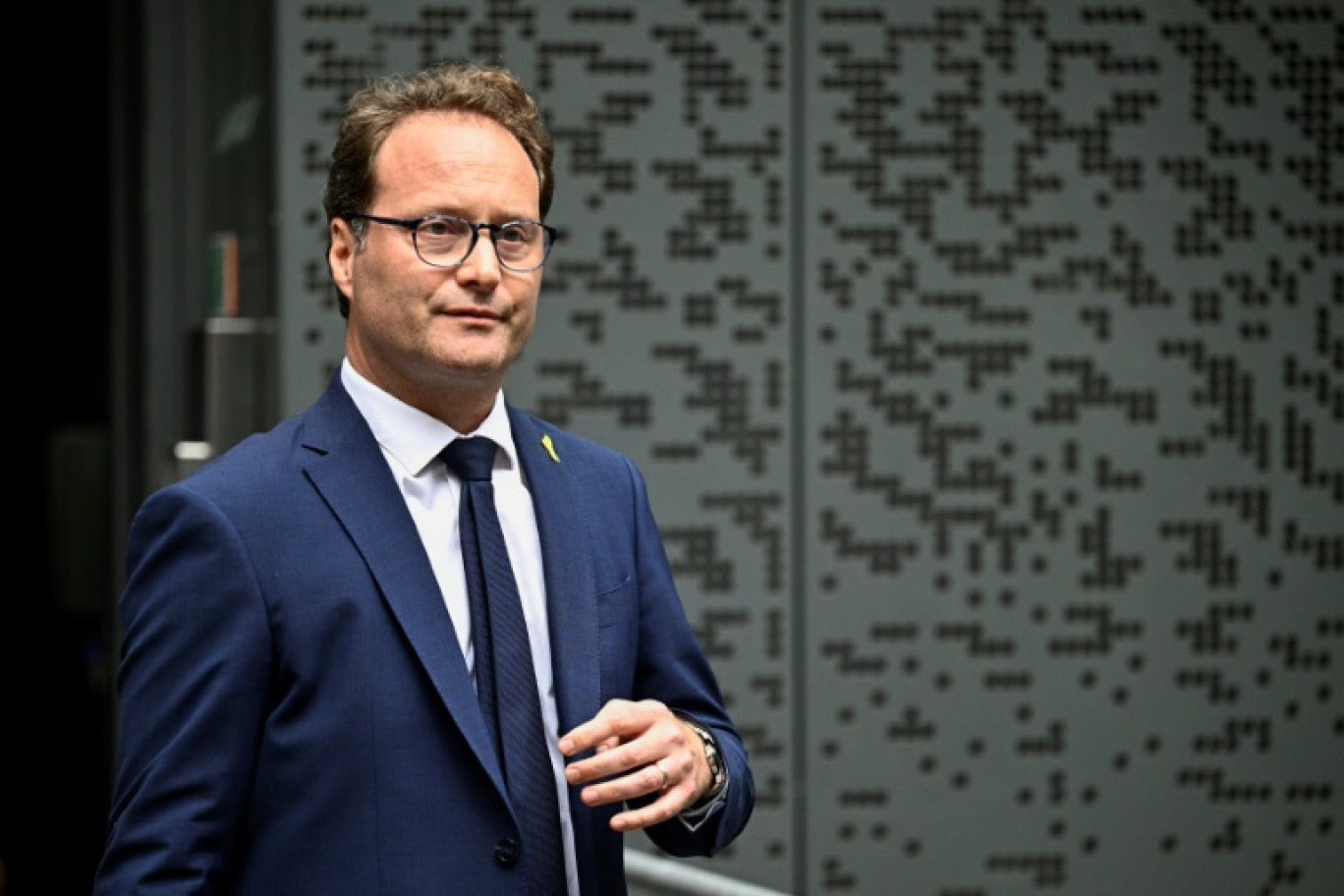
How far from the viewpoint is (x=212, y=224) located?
5871mm

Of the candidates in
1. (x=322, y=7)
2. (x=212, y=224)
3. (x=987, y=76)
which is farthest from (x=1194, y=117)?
(x=212, y=224)

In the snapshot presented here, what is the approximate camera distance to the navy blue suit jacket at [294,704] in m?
1.98

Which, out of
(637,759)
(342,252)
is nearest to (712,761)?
(637,759)

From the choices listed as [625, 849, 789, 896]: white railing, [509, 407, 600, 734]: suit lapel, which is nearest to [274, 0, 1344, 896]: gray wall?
[625, 849, 789, 896]: white railing

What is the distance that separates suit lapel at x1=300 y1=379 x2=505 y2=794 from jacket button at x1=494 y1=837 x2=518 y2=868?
0.22 ft

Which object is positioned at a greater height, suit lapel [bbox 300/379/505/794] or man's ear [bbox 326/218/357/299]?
man's ear [bbox 326/218/357/299]

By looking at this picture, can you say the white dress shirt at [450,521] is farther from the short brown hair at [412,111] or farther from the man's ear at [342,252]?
the short brown hair at [412,111]

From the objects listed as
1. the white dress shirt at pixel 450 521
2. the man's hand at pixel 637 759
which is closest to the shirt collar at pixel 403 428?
the white dress shirt at pixel 450 521

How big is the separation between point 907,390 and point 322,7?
1.82 metres

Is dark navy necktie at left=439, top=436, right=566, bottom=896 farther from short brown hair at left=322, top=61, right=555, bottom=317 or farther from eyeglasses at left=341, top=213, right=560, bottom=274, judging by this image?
short brown hair at left=322, top=61, right=555, bottom=317

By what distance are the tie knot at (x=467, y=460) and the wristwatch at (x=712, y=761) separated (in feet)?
1.26

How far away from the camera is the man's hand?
78.7 inches

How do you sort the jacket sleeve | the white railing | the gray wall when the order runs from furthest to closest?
the gray wall → the white railing → the jacket sleeve

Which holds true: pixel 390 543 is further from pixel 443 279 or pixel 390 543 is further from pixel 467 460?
pixel 443 279
